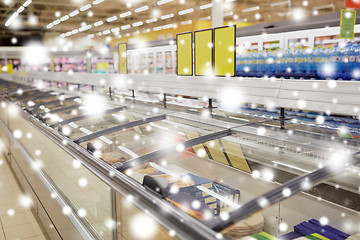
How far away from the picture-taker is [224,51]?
3102 millimetres

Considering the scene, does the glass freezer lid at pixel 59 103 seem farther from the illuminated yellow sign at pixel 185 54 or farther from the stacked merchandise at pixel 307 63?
the stacked merchandise at pixel 307 63

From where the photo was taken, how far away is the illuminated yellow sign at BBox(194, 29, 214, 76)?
10.6 ft

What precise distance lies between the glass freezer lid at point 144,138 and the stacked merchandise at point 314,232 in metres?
0.97

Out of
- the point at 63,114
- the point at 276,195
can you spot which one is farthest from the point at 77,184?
the point at 276,195

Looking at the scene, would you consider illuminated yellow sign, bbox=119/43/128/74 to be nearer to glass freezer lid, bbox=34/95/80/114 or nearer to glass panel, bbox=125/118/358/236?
glass freezer lid, bbox=34/95/80/114

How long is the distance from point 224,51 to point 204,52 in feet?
0.99

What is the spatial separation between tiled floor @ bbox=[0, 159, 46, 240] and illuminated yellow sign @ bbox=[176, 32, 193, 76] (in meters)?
2.37

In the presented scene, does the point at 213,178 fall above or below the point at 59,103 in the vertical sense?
below

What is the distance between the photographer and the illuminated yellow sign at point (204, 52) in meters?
3.25

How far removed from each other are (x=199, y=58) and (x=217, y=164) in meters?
1.10

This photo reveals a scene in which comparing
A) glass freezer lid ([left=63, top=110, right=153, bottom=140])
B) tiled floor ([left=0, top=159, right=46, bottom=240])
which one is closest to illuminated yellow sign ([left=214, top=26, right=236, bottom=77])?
glass freezer lid ([left=63, top=110, right=153, bottom=140])

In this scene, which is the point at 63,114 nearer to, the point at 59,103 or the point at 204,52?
the point at 59,103

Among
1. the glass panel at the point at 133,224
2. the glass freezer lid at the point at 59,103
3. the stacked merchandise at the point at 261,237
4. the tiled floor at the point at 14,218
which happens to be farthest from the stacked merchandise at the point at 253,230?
the glass freezer lid at the point at 59,103

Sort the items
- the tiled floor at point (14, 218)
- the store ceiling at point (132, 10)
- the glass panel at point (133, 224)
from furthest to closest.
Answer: the store ceiling at point (132, 10)
the tiled floor at point (14, 218)
the glass panel at point (133, 224)
